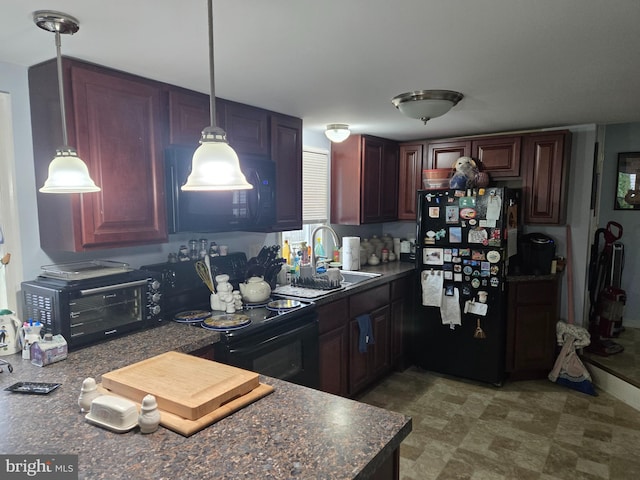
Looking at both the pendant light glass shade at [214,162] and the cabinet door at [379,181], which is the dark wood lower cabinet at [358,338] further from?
the pendant light glass shade at [214,162]

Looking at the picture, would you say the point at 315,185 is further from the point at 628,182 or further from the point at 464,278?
the point at 628,182

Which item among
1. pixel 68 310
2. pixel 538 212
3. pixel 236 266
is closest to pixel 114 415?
pixel 68 310

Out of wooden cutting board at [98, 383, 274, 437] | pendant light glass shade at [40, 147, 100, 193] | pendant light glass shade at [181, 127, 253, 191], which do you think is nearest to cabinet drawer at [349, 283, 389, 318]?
wooden cutting board at [98, 383, 274, 437]

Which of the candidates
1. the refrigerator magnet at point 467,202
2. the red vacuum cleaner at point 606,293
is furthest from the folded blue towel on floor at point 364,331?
the red vacuum cleaner at point 606,293

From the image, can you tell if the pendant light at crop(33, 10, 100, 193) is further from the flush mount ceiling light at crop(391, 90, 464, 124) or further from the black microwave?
the flush mount ceiling light at crop(391, 90, 464, 124)

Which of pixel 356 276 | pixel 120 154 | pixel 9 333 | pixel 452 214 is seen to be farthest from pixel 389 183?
pixel 9 333

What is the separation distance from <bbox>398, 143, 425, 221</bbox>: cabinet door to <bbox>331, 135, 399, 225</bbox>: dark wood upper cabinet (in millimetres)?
183

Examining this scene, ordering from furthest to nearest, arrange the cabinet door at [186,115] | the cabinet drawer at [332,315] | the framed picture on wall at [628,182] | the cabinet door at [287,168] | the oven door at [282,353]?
the framed picture on wall at [628,182] < the cabinet door at [287,168] < the cabinet drawer at [332,315] < the cabinet door at [186,115] < the oven door at [282,353]

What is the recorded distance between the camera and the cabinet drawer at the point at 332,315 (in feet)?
8.87

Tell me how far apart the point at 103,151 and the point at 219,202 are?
64cm

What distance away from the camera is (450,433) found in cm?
271

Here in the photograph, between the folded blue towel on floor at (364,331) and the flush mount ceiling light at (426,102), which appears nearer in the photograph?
the flush mount ceiling light at (426,102)

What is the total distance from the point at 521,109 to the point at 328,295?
5.82 feet

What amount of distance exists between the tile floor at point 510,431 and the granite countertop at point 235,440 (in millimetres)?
1351
